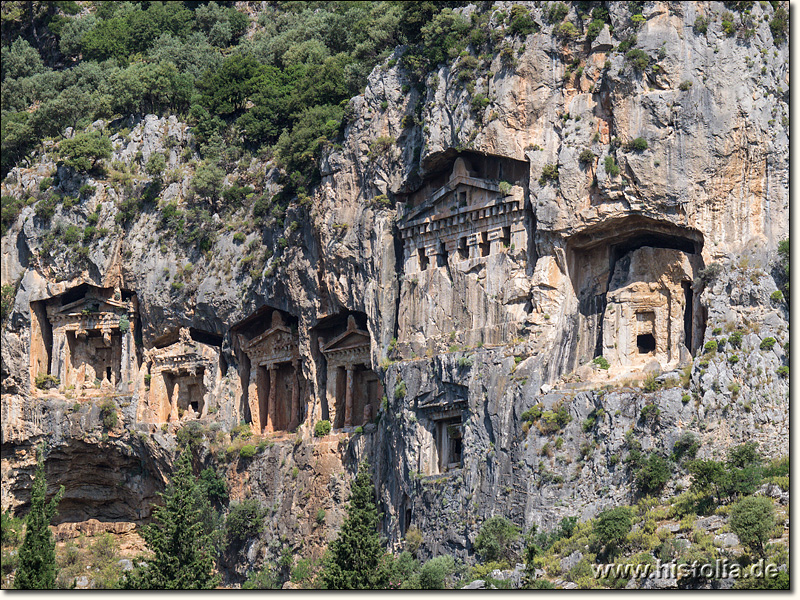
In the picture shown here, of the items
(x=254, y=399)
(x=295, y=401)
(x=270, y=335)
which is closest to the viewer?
(x=270, y=335)

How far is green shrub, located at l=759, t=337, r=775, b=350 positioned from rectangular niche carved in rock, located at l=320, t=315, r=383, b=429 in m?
20.6

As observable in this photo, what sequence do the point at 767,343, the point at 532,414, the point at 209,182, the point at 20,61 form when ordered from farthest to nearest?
the point at 20,61 → the point at 209,182 → the point at 532,414 → the point at 767,343

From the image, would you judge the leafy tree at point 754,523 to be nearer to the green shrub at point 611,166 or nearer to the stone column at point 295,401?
the green shrub at point 611,166

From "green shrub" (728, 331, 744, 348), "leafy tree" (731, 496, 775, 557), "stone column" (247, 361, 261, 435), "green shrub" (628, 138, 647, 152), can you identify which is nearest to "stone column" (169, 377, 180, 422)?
"stone column" (247, 361, 261, 435)

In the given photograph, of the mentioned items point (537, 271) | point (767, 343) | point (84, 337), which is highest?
point (537, 271)

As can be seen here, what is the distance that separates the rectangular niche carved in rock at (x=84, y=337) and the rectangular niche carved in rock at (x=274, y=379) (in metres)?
8.21

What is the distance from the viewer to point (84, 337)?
302ft

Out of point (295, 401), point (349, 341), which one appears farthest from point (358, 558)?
point (295, 401)

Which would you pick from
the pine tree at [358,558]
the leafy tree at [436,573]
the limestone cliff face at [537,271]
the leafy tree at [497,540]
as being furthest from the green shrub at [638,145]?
the leafy tree at [436,573]

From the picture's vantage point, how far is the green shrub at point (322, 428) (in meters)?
80.1

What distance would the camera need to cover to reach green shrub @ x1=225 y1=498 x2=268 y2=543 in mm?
79312

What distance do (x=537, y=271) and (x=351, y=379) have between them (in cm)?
1348

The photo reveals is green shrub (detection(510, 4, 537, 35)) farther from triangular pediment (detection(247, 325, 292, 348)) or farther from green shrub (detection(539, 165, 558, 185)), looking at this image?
triangular pediment (detection(247, 325, 292, 348))

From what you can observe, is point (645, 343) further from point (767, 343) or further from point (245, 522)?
point (245, 522)
